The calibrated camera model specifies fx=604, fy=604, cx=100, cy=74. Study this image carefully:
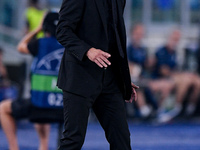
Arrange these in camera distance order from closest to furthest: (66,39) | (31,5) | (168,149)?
(66,39), (168,149), (31,5)

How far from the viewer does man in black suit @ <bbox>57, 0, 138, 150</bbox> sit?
4227 millimetres

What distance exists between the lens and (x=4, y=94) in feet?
35.7

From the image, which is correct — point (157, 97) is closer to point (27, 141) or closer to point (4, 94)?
point (4, 94)

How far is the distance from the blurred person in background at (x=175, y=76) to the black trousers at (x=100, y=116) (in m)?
7.74

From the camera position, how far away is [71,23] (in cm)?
426

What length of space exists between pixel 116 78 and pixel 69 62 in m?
0.38

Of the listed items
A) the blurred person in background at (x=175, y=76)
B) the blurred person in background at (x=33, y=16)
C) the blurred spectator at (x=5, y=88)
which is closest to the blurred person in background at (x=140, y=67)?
the blurred person in background at (x=175, y=76)

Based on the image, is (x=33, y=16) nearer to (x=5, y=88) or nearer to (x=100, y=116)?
(x=5, y=88)

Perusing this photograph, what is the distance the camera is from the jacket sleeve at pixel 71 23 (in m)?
4.23

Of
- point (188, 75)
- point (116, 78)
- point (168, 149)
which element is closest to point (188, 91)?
point (188, 75)

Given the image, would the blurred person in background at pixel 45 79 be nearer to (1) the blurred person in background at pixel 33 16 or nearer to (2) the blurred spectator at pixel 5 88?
(2) the blurred spectator at pixel 5 88

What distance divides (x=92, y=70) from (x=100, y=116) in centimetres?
37

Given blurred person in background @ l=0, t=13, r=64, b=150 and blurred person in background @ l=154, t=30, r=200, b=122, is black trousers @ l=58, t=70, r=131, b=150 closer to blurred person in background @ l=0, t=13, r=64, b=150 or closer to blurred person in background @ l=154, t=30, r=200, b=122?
blurred person in background @ l=0, t=13, r=64, b=150

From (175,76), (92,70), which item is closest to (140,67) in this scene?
(175,76)
